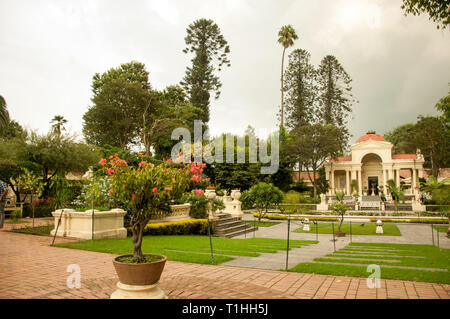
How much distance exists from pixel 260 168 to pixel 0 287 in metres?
34.6

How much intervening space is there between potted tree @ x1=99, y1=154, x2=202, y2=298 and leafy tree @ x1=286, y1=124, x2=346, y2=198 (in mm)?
35842

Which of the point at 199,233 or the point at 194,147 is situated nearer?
the point at 199,233

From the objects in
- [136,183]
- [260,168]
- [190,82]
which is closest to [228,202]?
[136,183]

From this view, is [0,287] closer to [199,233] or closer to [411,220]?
[199,233]

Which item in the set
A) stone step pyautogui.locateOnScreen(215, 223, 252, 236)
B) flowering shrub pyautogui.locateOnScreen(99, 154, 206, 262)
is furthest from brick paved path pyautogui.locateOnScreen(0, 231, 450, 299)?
stone step pyautogui.locateOnScreen(215, 223, 252, 236)

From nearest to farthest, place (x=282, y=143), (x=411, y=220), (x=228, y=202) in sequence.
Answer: (x=228, y=202) < (x=411, y=220) < (x=282, y=143)

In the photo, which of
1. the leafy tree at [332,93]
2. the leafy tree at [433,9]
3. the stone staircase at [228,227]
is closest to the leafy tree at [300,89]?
the leafy tree at [332,93]

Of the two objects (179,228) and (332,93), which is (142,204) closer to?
(179,228)

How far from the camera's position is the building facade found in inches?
1564

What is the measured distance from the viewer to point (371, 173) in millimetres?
43906

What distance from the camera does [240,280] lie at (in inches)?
224

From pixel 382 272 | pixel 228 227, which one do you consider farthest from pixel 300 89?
pixel 382 272

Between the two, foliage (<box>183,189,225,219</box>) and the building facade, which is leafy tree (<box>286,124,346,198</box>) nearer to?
the building facade

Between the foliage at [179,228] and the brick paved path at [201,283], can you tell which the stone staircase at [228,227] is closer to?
the foliage at [179,228]
